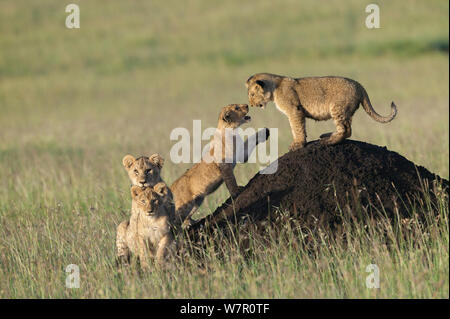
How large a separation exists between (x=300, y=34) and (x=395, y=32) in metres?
6.30

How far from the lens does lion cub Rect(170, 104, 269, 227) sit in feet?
34.3

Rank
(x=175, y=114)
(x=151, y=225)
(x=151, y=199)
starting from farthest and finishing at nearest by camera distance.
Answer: (x=175, y=114) → (x=151, y=225) → (x=151, y=199)

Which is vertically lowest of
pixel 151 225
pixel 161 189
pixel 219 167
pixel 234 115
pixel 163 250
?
pixel 163 250

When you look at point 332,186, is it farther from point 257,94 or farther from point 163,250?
point 163,250

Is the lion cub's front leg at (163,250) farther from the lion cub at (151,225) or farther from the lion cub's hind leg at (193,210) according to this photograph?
the lion cub's hind leg at (193,210)

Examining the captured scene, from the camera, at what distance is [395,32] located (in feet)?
168

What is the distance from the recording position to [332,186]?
9883 mm

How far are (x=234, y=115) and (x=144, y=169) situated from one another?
1.69m

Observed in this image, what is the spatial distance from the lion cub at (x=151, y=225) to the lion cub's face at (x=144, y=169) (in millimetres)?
273

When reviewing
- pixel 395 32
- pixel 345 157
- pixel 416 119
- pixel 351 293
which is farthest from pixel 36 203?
pixel 395 32

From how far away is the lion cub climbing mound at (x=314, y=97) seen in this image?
9.84m

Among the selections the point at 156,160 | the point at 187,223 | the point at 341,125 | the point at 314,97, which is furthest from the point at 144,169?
the point at 341,125

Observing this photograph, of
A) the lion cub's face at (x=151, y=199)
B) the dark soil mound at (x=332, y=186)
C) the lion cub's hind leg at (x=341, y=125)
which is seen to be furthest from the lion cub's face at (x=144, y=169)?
the lion cub's hind leg at (x=341, y=125)

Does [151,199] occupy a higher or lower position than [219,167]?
lower
